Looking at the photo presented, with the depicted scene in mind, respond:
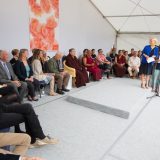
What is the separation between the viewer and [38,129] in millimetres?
2258

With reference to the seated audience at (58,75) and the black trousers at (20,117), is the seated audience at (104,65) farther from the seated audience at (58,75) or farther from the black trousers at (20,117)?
the black trousers at (20,117)

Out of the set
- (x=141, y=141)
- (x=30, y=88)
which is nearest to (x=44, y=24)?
(x=30, y=88)

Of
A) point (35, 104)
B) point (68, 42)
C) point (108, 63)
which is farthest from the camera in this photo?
point (108, 63)

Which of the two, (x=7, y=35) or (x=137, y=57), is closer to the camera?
(x=7, y=35)

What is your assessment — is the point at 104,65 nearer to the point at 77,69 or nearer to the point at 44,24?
the point at 77,69

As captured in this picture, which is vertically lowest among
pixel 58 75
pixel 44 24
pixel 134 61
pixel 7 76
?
pixel 58 75

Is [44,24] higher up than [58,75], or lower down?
higher up

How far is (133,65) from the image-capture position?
711 centimetres

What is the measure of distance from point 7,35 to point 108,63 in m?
3.70

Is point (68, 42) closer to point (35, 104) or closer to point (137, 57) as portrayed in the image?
point (137, 57)

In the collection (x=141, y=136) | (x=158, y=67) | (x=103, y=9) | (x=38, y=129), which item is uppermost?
(x=103, y=9)

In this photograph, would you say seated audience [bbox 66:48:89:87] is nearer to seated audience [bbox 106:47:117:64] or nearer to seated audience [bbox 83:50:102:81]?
seated audience [bbox 83:50:102:81]

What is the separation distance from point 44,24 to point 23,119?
3.67m

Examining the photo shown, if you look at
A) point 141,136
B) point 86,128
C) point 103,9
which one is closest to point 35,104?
point 86,128
